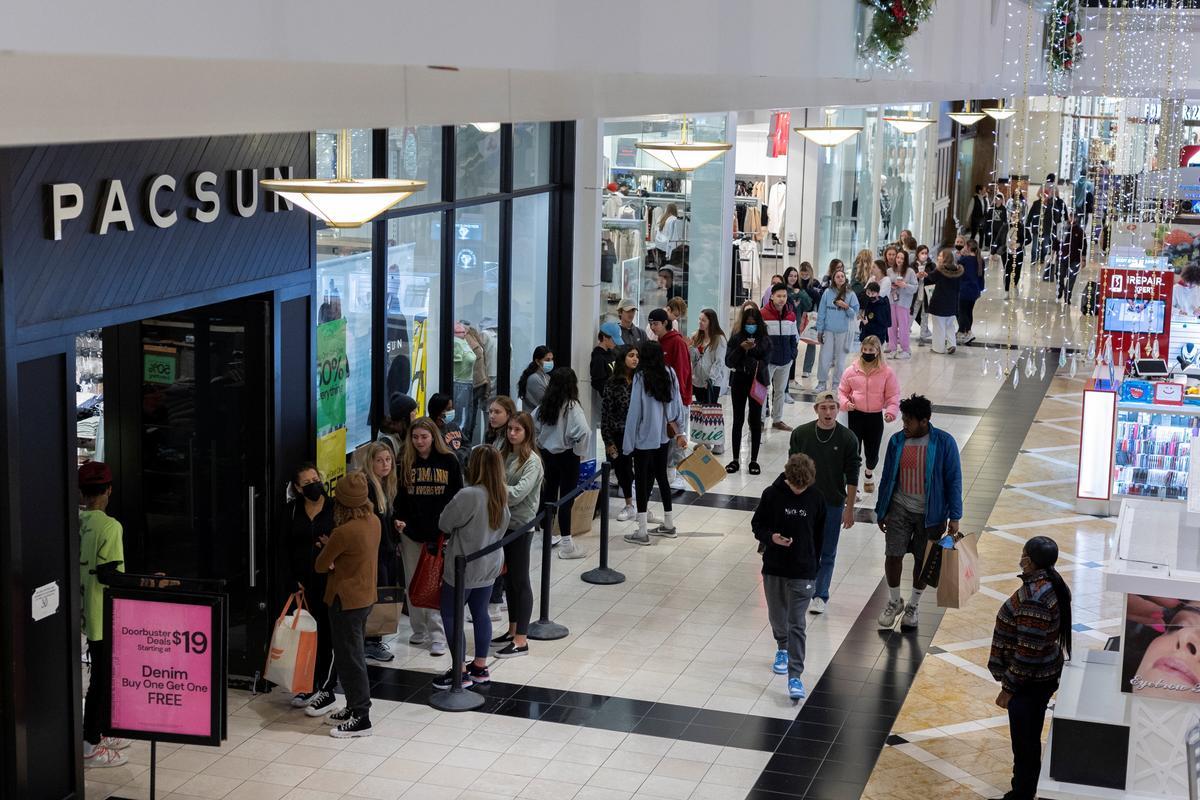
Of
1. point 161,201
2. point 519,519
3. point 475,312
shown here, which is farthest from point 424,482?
point 475,312

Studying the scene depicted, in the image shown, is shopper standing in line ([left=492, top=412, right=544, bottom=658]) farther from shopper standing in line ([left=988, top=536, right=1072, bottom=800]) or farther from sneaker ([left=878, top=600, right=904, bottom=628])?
shopper standing in line ([left=988, top=536, right=1072, bottom=800])

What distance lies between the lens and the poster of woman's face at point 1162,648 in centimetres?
690

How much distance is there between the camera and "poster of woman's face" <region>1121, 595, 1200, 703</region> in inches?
272

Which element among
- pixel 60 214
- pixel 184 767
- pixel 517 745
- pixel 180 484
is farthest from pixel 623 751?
pixel 60 214

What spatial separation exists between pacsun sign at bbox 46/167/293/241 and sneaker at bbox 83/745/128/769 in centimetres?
271

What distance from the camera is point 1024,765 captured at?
709 centimetres

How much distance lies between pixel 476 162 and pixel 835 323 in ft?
21.2

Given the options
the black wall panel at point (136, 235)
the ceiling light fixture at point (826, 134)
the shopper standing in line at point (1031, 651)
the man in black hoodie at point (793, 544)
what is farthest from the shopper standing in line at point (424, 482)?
the ceiling light fixture at point (826, 134)

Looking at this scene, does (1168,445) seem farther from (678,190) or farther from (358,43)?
(358,43)

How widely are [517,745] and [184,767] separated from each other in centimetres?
170

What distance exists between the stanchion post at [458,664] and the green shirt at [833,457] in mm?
2485

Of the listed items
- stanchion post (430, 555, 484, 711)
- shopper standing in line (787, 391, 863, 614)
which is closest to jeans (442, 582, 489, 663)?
stanchion post (430, 555, 484, 711)

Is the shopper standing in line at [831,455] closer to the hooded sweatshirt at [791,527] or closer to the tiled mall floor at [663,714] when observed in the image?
the tiled mall floor at [663,714]

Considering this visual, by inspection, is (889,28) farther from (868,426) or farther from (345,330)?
(345,330)
